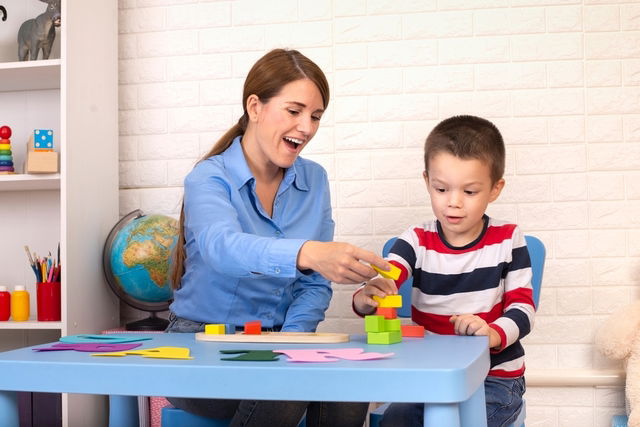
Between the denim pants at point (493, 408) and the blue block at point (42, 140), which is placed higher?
the blue block at point (42, 140)

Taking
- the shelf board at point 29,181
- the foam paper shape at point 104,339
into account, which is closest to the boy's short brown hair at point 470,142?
the foam paper shape at point 104,339

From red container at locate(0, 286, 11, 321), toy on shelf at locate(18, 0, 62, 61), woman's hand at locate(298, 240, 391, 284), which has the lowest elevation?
red container at locate(0, 286, 11, 321)

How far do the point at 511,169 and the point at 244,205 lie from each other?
4.13 ft

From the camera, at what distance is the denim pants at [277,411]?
1745 millimetres

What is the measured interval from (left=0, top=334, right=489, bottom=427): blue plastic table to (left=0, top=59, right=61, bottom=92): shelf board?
1.81 metres

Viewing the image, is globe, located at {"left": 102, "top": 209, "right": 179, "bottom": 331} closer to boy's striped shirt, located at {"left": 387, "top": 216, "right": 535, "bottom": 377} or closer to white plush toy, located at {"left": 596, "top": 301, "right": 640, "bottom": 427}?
boy's striped shirt, located at {"left": 387, "top": 216, "right": 535, "bottom": 377}

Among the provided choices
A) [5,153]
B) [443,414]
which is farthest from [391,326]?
[5,153]

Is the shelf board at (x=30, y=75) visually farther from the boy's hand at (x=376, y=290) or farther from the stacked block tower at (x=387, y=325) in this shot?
the stacked block tower at (x=387, y=325)

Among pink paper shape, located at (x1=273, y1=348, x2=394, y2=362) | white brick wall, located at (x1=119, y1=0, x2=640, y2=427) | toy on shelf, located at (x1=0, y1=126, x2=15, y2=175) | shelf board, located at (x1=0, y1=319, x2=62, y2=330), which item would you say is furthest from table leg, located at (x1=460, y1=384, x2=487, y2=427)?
A: toy on shelf, located at (x1=0, y1=126, x2=15, y2=175)

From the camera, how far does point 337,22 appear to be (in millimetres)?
3088

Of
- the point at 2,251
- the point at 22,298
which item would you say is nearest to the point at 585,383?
the point at 22,298

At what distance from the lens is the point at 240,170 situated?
81.9 inches

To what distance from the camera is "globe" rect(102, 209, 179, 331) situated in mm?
2896

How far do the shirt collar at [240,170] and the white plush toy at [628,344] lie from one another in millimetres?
1198
